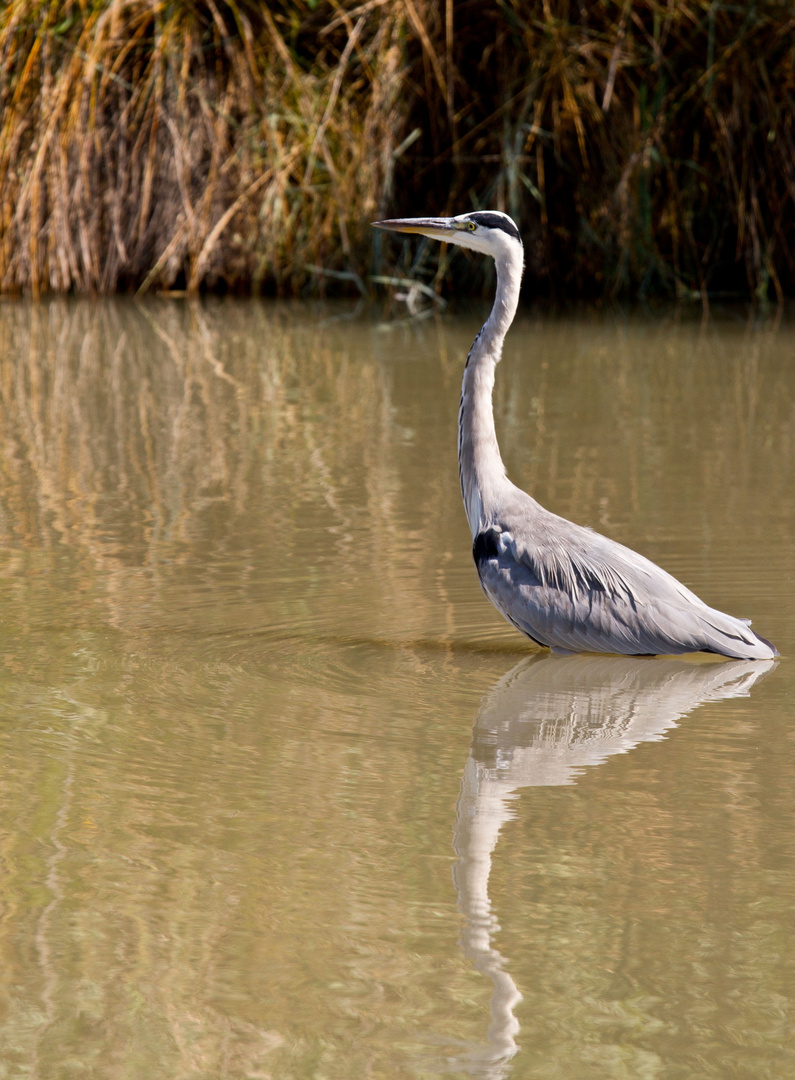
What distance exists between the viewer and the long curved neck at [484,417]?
181 inches

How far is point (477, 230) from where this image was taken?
493cm

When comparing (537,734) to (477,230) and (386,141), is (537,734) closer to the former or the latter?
(477,230)

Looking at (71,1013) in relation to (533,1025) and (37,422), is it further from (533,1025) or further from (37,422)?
(37,422)

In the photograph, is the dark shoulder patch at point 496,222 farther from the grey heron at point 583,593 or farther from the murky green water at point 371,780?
the murky green water at point 371,780

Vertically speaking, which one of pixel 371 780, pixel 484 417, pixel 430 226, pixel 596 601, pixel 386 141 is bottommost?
pixel 371 780

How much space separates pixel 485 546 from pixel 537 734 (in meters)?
0.88

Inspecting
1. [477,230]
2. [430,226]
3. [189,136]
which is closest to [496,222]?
[477,230]

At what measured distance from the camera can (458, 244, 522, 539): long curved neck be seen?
4609 millimetres

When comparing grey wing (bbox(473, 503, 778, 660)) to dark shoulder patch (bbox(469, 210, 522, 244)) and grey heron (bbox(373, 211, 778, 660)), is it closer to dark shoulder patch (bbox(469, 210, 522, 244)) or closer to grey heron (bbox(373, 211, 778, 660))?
grey heron (bbox(373, 211, 778, 660))

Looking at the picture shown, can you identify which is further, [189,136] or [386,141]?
[189,136]

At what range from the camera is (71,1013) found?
93.0 inches

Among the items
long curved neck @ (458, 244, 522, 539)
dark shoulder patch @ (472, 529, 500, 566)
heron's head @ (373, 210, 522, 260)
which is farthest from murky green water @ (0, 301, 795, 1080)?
heron's head @ (373, 210, 522, 260)

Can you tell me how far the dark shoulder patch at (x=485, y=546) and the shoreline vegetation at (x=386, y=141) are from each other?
27.5 ft

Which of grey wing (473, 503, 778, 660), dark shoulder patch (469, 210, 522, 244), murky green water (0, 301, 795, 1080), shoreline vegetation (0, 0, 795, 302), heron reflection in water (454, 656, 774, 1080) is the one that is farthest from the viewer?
shoreline vegetation (0, 0, 795, 302)
